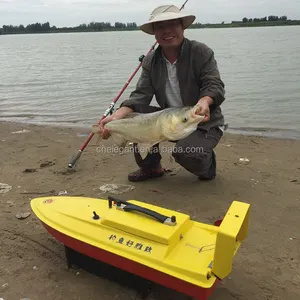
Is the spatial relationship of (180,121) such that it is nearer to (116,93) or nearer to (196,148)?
(196,148)

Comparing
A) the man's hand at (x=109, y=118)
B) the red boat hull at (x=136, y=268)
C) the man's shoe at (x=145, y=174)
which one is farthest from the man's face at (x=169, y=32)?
the red boat hull at (x=136, y=268)

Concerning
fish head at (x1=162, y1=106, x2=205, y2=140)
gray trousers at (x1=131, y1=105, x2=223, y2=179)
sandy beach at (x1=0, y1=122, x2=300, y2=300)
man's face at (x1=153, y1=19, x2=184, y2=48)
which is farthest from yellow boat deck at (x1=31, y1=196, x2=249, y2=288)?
man's face at (x1=153, y1=19, x2=184, y2=48)

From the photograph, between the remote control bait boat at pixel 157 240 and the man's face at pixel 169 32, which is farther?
the man's face at pixel 169 32

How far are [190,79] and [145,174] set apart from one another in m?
1.40

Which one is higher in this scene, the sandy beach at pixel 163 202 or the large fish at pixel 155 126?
the large fish at pixel 155 126

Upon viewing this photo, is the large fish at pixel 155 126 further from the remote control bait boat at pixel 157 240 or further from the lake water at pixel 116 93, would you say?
the lake water at pixel 116 93

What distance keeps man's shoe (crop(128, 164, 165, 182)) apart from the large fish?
40.0 inches

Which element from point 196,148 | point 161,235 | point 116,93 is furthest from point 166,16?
point 116,93

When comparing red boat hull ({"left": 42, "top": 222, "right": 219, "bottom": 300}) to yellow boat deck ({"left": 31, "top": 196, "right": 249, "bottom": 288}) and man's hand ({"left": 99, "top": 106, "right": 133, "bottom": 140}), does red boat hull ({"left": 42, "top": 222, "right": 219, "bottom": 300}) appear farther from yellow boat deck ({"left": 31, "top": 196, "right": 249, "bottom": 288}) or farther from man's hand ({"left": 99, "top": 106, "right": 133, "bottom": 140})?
man's hand ({"left": 99, "top": 106, "right": 133, "bottom": 140})

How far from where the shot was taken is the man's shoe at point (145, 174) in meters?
4.79

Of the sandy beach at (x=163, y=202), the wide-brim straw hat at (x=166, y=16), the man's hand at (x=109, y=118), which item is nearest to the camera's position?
the sandy beach at (x=163, y=202)

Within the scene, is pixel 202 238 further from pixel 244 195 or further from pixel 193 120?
pixel 244 195

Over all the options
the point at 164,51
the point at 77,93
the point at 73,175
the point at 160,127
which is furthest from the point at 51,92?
the point at 160,127

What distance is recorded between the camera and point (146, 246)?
2518 millimetres
